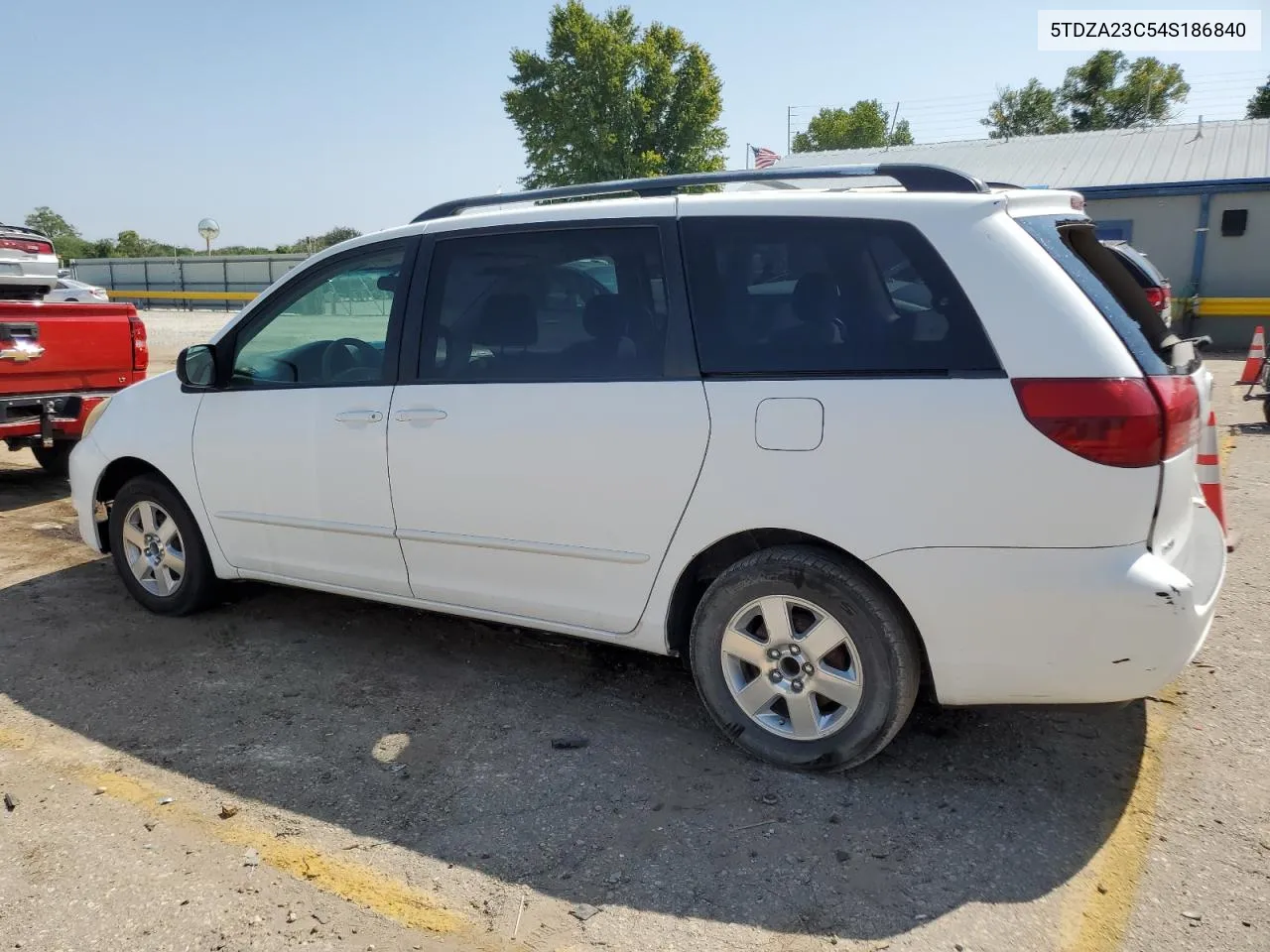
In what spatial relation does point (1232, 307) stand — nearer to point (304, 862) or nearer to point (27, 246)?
point (27, 246)

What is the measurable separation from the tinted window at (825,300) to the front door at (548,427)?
0.46 feet

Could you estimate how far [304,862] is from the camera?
2846 mm

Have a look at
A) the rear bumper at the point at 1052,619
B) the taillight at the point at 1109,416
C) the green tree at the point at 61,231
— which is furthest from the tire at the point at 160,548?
the green tree at the point at 61,231

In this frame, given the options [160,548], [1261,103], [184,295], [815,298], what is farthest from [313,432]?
[1261,103]

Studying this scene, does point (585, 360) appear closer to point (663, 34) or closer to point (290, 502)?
point (290, 502)

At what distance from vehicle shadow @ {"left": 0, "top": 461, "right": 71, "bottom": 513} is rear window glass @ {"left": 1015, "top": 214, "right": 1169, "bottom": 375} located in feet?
23.2

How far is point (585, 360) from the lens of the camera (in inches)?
138

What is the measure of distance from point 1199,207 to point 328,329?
72.4 feet

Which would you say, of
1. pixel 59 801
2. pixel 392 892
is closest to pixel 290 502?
pixel 59 801

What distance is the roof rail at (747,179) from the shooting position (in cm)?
319

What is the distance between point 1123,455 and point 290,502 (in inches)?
126

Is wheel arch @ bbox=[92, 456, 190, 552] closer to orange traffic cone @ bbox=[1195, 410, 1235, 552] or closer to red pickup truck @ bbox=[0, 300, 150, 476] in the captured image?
red pickup truck @ bbox=[0, 300, 150, 476]

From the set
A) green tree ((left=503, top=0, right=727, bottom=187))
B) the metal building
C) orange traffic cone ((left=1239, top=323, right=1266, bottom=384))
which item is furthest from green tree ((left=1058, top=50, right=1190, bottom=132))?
orange traffic cone ((left=1239, top=323, right=1266, bottom=384))

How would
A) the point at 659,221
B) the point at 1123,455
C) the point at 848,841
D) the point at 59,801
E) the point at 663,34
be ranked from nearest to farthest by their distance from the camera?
the point at 1123,455, the point at 848,841, the point at 59,801, the point at 659,221, the point at 663,34
